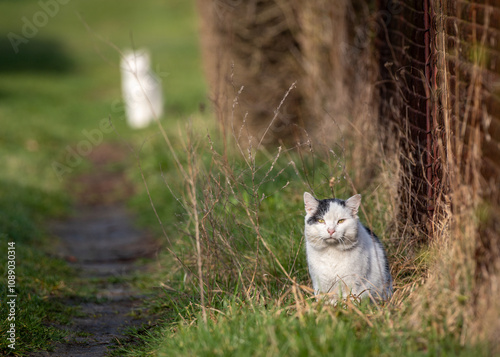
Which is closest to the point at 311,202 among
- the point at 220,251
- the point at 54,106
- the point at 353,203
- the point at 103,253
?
the point at 353,203

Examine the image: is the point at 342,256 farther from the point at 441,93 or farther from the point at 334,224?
the point at 441,93

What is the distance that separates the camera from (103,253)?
6672mm

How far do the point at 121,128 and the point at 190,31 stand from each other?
1762 cm

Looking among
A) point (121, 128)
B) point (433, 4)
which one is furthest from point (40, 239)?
Answer: point (121, 128)

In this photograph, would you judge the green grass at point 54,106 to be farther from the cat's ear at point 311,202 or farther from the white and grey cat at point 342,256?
the white and grey cat at point 342,256

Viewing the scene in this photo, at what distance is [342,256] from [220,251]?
989mm

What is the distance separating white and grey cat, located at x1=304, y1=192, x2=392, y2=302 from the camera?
3564 millimetres

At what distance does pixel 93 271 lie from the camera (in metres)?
5.91

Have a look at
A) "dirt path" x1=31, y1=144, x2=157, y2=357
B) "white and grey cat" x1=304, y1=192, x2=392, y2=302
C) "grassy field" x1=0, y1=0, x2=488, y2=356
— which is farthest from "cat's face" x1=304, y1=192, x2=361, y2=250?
"dirt path" x1=31, y1=144, x2=157, y2=357

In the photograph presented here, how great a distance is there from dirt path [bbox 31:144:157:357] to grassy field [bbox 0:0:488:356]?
162 millimetres

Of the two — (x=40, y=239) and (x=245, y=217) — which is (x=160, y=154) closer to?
(x=40, y=239)

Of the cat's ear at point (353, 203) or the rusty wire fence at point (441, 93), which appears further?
the cat's ear at point (353, 203)

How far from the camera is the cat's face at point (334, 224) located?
11.6ft

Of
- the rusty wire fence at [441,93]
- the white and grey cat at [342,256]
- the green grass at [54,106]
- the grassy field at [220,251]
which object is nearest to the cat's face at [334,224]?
the white and grey cat at [342,256]
